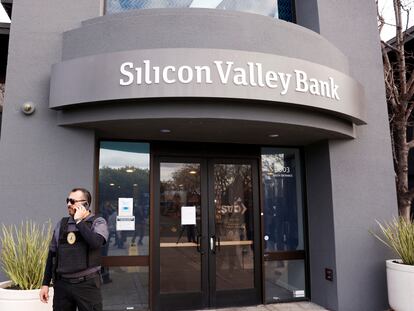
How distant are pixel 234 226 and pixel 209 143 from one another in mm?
1548

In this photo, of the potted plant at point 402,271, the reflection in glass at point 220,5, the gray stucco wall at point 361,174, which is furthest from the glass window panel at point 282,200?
the reflection in glass at point 220,5

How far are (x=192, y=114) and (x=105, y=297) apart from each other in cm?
329

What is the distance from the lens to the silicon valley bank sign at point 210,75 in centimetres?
472

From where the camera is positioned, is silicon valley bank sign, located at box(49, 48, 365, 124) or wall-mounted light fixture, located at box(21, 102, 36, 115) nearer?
silicon valley bank sign, located at box(49, 48, 365, 124)

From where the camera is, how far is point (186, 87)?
4.71m

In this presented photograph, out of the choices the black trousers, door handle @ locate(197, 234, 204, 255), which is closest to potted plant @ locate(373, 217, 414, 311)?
door handle @ locate(197, 234, 204, 255)

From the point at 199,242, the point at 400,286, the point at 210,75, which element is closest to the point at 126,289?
the point at 199,242

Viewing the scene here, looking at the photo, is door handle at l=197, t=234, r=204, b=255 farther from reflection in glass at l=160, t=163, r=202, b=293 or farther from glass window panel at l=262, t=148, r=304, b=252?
glass window panel at l=262, t=148, r=304, b=252

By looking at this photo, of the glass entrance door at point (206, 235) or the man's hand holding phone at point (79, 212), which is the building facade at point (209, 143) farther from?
the man's hand holding phone at point (79, 212)

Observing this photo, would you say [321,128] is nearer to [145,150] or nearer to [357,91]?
[357,91]

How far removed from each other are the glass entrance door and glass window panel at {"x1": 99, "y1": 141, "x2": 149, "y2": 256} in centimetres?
27

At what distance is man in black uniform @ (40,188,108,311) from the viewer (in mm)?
3346

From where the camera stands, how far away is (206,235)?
20.8 ft

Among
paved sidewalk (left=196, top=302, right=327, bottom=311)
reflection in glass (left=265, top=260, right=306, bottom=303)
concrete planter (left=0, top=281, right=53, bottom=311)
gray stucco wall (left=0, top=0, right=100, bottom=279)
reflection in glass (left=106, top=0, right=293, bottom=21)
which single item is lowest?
paved sidewalk (left=196, top=302, right=327, bottom=311)
